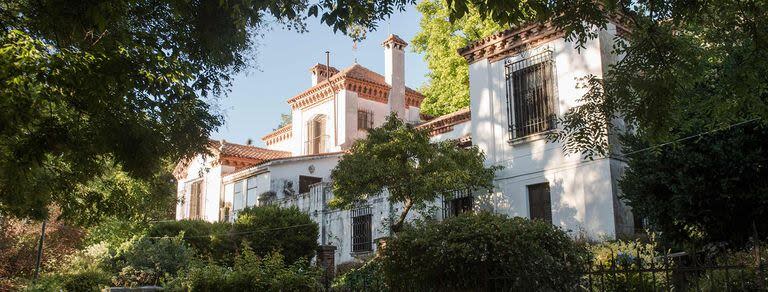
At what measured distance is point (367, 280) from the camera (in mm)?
11164

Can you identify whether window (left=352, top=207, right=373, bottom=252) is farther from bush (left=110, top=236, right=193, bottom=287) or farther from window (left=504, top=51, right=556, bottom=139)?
window (left=504, top=51, right=556, bottom=139)

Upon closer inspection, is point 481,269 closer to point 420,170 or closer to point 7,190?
point 7,190

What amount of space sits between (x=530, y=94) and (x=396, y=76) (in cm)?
1443

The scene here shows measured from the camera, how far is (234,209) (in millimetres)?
33031

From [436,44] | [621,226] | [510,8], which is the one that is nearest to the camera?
[510,8]

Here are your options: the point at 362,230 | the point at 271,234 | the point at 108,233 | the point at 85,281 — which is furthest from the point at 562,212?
the point at 108,233

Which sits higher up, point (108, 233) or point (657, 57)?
point (657, 57)

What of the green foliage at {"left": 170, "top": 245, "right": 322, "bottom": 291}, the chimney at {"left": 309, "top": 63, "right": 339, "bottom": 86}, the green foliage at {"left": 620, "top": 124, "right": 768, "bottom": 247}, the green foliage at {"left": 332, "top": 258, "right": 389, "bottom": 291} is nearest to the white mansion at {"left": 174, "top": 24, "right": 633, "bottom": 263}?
the green foliage at {"left": 170, "top": 245, "right": 322, "bottom": 291}

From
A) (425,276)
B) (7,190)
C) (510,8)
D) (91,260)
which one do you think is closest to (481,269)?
(425,276)

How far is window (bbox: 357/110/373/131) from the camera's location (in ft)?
107

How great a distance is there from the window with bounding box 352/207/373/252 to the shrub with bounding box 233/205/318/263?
53.9 inches

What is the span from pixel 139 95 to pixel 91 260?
11782 millimetres

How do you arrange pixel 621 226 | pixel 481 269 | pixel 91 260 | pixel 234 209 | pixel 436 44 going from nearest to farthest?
pixel 481 269, pixel 621 226, pixel 91 260, pixel 436 44, pixel 234 209

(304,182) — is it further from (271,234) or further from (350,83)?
(271,234)
